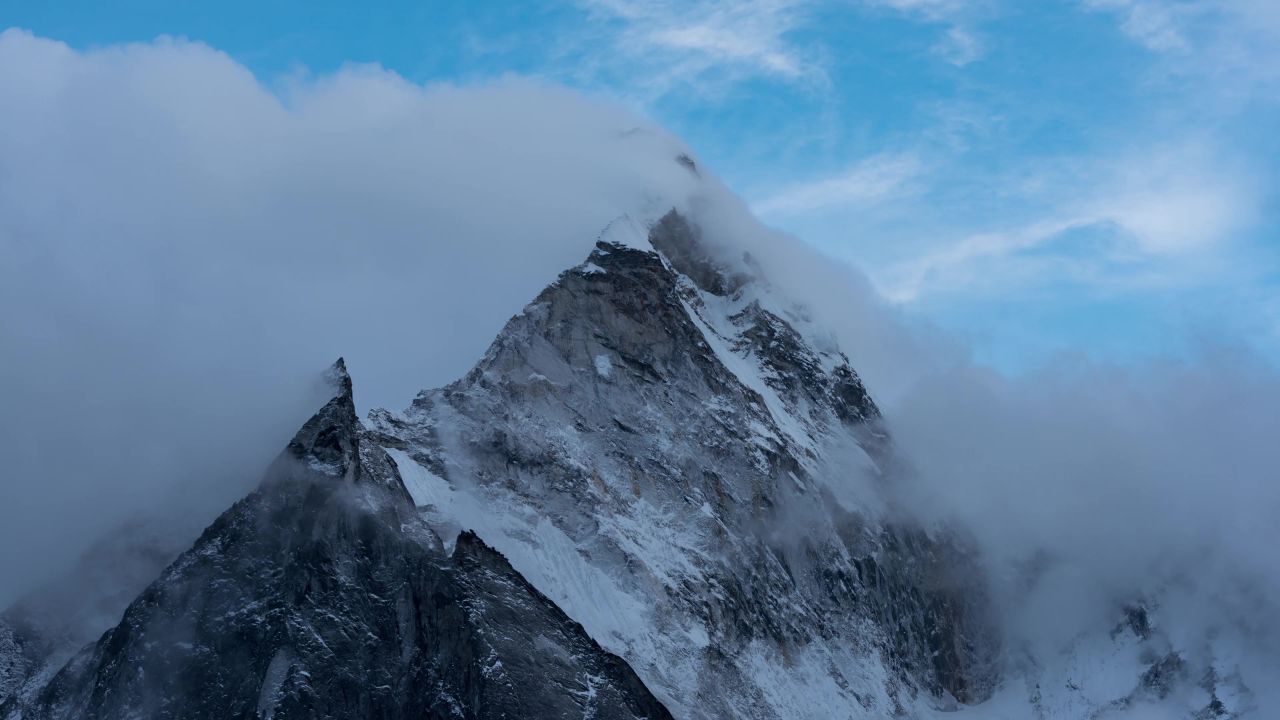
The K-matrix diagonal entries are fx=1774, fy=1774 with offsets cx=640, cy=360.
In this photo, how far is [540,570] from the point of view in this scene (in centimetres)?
16212

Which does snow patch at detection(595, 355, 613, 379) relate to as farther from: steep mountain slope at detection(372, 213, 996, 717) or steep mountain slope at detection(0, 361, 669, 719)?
steep mountain slope at detection(0, 361, 669, 719)

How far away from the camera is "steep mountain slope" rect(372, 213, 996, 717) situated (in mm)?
163625

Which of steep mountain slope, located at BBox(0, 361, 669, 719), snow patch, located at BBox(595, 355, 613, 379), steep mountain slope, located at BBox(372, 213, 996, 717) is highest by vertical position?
snow patch, located at BBox(595, 355, 613, 379)

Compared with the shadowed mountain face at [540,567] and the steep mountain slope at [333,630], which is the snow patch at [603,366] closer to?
the shadowed mountain face at [540,567]

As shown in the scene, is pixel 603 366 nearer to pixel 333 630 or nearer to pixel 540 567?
pixel 540 567

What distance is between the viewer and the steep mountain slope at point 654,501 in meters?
164

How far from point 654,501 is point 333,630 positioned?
4127 cm

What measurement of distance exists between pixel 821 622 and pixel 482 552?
48.2 metres

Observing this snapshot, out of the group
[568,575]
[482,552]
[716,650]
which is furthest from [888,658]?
[482,552]

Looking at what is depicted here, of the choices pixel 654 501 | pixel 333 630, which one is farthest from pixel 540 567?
pixel 333 630

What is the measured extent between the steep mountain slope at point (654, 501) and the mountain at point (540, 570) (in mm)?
280

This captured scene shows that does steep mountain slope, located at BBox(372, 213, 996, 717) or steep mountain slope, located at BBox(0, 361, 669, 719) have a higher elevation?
steep mountain slope, located at BBox(372, 213, 996, 717)

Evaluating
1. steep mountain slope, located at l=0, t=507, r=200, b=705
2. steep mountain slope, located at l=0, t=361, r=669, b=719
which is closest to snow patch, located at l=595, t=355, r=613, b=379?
steep mountain slope, located at l=0, t=361, r=669, b=719

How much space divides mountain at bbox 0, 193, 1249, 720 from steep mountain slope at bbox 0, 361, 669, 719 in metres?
0.18
